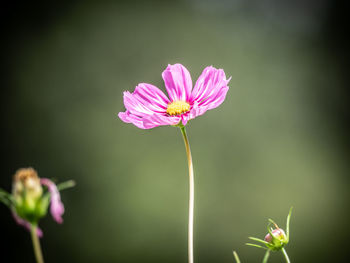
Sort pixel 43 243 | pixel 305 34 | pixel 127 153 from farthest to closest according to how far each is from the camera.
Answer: pixel 305 34 < pixel 127 153 < pixel 43 243

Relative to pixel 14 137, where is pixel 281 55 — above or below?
above

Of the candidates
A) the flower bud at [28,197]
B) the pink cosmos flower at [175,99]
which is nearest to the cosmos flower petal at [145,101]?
the pink cosmos flower at [175,99]

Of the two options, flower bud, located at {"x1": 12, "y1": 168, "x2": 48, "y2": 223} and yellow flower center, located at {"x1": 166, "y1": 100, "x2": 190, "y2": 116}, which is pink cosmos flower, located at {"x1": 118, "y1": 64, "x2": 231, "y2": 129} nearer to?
yellow flower center, located at {"x1": 166, "y1": 100, "x2": 190, "y2": 116}

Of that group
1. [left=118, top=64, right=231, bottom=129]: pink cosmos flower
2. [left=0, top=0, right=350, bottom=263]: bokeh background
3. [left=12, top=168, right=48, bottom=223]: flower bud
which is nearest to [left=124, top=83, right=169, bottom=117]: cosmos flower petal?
[left=118, top=64, right=231, bottom=129]: pink cosmos flower

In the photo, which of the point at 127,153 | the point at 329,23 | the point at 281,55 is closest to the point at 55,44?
the point at 127,153

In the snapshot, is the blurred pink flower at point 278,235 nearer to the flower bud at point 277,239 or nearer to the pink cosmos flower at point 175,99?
the flower bud at point 277,239

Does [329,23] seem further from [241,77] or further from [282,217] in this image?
[282,217]

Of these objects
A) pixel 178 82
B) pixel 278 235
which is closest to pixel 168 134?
pixel 178 82

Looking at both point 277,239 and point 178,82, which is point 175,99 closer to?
point 178,82
